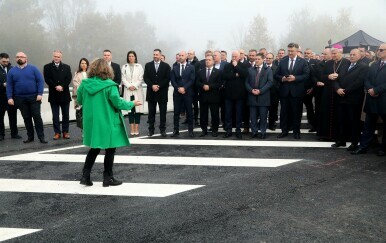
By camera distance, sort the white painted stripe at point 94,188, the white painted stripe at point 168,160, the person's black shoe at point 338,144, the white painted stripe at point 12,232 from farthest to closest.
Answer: the person's black shoe at point 338,144
the white painted stripe at point 168,160
the white painted stripe at point 94,188
the white painted stripe at point 12,232

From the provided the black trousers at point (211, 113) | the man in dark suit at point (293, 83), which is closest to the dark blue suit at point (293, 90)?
the man in dark suit at point (293, 83)

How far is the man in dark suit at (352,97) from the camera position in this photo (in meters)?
8.12

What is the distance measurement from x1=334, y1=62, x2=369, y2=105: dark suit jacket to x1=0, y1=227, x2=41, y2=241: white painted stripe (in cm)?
647

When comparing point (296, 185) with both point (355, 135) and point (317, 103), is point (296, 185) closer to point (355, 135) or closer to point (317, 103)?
point (355, 135)

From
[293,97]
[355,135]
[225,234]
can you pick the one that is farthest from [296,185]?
[293,97]

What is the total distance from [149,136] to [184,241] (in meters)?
6.52

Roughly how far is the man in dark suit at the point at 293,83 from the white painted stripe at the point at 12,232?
22.7 ft

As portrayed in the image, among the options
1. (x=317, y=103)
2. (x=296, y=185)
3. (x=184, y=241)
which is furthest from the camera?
(x=317, y=103)

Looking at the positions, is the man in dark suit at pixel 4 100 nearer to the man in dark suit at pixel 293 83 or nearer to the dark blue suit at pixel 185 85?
the dark blue suit at pixel 185 85

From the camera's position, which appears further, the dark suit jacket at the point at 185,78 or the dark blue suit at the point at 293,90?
the dark suit jacket at the point at 185,78

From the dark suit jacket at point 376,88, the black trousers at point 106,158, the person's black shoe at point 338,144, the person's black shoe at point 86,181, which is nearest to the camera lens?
the black trousers at point 106,158

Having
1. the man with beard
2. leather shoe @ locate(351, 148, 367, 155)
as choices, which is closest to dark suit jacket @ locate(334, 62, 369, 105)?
leather shoe @ locate(351, 148, 367, 155)

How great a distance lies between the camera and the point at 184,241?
3.87 m

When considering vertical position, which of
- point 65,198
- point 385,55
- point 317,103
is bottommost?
point 65,198
